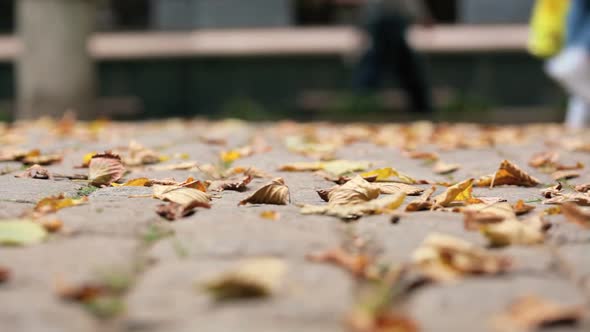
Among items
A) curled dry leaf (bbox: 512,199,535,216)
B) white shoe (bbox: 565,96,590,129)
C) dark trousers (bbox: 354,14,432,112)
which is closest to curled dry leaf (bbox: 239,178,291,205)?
curled dry leaf (bbox: 512,199,535,216)

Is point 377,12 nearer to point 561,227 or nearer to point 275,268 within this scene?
point 561,227

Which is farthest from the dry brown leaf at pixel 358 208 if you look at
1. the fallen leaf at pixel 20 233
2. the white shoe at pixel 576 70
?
the white shoe at pixel 576 70

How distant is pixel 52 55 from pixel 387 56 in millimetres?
3785

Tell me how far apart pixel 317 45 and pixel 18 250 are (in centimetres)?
1070

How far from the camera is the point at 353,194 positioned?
2.51m

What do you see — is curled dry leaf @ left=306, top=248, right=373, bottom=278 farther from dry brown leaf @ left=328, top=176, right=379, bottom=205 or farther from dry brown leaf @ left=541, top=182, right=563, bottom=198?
dry brown leaf @ left=541, top=182, right=563, bottom=198

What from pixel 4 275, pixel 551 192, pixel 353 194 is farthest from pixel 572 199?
pixel 4 275

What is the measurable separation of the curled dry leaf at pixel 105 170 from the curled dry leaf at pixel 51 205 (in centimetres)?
56

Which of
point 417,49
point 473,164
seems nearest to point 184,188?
point 473,164

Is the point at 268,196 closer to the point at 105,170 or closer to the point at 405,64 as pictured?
the point at 105,170

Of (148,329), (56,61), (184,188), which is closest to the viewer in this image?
(148,329)

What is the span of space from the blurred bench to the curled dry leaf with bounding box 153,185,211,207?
956 cm

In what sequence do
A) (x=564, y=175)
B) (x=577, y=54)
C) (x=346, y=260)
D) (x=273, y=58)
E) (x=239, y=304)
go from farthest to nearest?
(x=273, y=58) → (x=577, y=54) → (x=564, y=175) → (x=346, y=260) → (x=239, y=304)

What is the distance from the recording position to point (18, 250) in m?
1.87
